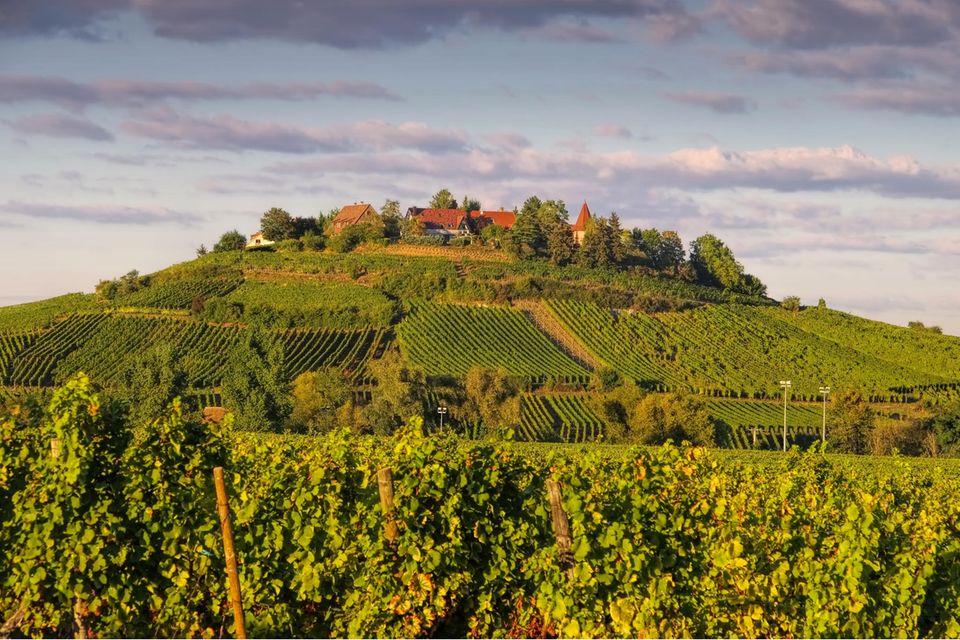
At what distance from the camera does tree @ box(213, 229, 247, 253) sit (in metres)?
120

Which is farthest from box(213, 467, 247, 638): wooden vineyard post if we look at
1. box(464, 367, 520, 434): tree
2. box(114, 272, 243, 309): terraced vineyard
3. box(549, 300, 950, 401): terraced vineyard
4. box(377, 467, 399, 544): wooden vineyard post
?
box(114, 272, 243, 309): terraced vineyard

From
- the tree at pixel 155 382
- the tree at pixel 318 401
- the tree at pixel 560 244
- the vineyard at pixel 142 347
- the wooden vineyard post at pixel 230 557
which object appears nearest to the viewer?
the wooden vineyard post at pixel 230 557

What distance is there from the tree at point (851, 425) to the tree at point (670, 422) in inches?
322

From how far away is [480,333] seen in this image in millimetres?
89812

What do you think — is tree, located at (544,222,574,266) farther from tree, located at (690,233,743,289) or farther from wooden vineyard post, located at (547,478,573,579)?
wooden vineyard post, located at (547,478,573,579)

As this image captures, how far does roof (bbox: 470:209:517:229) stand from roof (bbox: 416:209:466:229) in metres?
2.48

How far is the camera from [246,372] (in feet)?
195

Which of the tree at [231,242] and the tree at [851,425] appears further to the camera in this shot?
the tree at [231,242]

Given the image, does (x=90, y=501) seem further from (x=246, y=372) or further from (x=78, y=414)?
(x=246, y=372)

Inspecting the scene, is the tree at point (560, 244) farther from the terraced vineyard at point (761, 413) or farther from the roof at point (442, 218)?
the terraced vineyard at point (761, 413)

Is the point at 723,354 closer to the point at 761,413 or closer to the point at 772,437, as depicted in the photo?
the point at 761,413

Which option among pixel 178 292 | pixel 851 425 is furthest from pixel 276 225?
pixel 851 425

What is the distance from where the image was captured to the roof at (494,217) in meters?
149

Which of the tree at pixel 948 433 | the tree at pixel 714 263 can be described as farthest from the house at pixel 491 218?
the tree at pixel 948 433
